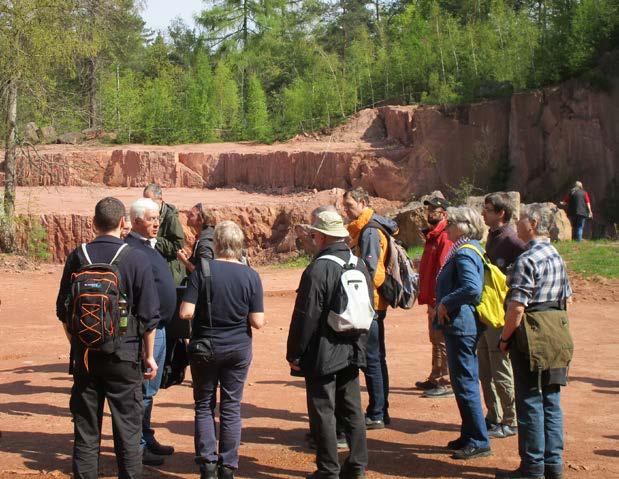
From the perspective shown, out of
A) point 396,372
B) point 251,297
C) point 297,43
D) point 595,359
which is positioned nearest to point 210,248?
point 251,297

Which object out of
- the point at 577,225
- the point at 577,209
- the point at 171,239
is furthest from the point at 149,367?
the point at 577,225

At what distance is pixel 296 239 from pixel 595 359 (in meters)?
16.6

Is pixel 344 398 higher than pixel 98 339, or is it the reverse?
pixel 98 339

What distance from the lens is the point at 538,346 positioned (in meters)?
5.54

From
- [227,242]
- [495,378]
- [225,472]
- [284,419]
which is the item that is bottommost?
[284,419]

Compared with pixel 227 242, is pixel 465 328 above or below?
below

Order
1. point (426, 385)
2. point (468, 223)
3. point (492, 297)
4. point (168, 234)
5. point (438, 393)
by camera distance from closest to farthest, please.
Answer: point (468, 223) → point (492, 297) → point (168, 234) → point (438, 393) → point (426, 385)

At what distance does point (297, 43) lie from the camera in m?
46.4

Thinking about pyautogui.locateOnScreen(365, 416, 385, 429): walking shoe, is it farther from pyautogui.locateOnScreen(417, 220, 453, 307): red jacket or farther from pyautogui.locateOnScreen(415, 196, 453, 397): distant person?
pyautogui.locateOnScreen(417, 220, 453, 307): red jacket

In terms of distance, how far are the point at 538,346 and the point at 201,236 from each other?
320 cm

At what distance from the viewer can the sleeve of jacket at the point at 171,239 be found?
7.91m

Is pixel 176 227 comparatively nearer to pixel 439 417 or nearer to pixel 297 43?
pixel 439 417

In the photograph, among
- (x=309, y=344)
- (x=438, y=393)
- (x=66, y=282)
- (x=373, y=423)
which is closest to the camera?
(x=66, y=282)

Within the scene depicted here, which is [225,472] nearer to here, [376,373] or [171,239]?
[376,373]
